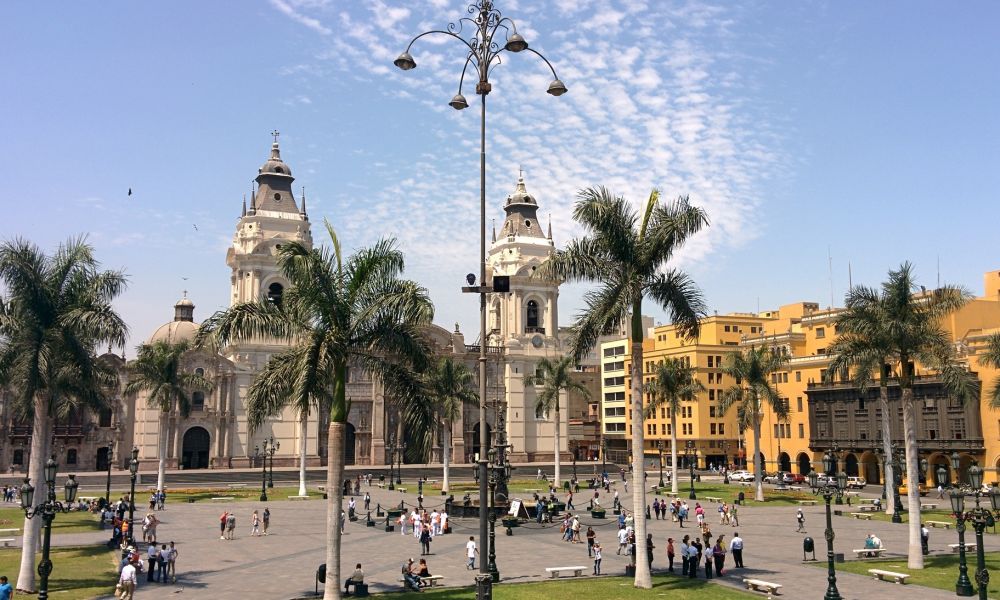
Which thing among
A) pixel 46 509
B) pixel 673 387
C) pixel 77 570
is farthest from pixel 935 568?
pixel 673 387

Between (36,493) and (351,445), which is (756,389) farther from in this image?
(351,445)

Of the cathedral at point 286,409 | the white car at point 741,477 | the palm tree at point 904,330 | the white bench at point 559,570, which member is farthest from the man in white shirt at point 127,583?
the white car at point 741,477

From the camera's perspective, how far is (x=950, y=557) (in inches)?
1184

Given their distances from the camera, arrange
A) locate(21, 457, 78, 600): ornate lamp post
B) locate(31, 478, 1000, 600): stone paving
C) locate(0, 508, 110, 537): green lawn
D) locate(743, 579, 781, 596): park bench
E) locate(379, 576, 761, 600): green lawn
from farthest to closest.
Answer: locate(0, 508, 110, 537): green lawn < locate(31, 478, 1000, 600): stone paving < locate(743, 579, 781, 596): park bench < locate(379, 576, 761, 600): green lawn < locate(21, 457, 78, 600): ornate lamp post

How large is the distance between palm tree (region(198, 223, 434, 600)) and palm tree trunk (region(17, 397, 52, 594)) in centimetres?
871

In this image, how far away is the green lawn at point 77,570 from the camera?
930 inches

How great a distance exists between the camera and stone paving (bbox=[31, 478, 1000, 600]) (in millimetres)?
24688

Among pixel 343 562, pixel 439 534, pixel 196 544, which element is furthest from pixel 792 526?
pixel 196 544

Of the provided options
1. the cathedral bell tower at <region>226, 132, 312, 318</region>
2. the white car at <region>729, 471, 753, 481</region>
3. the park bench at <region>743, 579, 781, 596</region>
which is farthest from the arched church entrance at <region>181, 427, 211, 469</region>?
the park bench at <region>743, 579, 781, 596</region>

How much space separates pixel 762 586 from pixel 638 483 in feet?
15.7

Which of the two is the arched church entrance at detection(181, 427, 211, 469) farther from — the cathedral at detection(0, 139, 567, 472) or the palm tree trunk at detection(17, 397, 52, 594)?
the palm tree trunk at detection(17, 397, 52, 594)

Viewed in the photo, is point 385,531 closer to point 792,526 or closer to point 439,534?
point 439,534

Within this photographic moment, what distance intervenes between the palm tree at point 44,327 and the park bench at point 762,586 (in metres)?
19.8

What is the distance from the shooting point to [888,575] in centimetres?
2550
